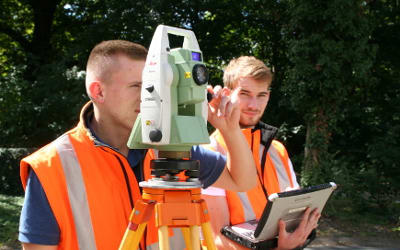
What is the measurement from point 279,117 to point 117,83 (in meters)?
9.37

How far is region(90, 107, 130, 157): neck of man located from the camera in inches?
71.1

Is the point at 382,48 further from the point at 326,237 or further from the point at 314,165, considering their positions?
the point at 326,237

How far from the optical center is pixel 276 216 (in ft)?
6.23

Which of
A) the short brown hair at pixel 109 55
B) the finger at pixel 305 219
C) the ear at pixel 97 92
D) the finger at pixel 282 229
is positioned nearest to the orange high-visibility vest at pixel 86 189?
the ear at pixel 97 92

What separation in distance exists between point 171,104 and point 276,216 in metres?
0.81

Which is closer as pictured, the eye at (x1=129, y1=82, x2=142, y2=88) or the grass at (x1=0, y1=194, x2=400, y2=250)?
the eye at (x1=129, y1=82, x2=142, y2=88)

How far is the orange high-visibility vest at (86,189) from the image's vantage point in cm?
150

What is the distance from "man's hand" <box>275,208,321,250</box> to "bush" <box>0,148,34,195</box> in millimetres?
9964

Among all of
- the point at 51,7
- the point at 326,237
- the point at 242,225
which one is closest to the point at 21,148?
the point at 51,7

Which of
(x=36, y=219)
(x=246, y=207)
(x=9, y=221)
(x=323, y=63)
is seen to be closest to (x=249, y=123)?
(x=246, y=207)

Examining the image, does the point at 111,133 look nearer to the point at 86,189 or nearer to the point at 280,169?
the point at 86,189

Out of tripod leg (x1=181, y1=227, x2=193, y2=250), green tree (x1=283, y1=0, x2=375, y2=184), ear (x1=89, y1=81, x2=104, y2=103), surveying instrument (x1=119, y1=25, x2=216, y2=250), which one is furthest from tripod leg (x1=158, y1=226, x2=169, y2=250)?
green tree (x1=283, y1=0, x2=375, y2=184)

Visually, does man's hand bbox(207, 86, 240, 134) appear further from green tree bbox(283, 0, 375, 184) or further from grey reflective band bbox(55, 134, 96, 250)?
green tree bbox(283, 0, 375, 184)

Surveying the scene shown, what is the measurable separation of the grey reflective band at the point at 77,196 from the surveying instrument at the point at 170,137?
21 cm
